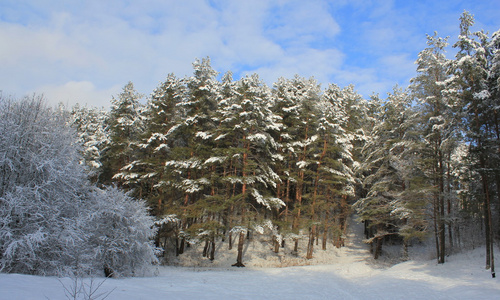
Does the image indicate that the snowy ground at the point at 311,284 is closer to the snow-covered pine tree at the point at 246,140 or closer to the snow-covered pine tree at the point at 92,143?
the snow-covered pine tree at the point at 246,140

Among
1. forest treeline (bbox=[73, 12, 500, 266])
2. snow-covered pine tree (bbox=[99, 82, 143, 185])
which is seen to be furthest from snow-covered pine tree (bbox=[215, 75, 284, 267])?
snow-covered pine tree (bbox=[99, 82, 143, 185])

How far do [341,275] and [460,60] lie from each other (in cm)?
1530

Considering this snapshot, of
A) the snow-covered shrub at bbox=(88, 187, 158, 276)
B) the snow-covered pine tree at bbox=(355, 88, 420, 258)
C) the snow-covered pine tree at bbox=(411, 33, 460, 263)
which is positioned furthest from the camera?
the snow-covered pine tree at bbox=(355, 88, 420, 258)

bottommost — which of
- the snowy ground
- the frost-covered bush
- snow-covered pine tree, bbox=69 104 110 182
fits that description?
the snowy ground

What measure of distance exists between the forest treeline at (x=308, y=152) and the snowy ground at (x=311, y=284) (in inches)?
94.1

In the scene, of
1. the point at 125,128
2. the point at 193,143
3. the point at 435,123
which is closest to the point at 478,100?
the point at 435,123

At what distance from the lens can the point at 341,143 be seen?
26109 mm

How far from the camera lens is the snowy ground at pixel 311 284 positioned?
8199 millimetres

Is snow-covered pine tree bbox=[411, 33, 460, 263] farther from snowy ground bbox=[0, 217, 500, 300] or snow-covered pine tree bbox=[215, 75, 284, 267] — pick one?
snow-covered pine tree bbox=[215, 75, 284, 267]

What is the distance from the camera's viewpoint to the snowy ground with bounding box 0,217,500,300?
8199 millimetres

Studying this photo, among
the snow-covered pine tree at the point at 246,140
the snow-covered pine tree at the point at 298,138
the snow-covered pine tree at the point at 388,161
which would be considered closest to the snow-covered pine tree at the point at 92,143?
the snow-covered pine tree at the point at 246,140

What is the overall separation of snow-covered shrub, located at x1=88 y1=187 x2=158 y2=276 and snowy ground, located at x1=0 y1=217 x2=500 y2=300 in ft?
5.46

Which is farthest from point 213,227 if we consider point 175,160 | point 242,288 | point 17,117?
point 17,117

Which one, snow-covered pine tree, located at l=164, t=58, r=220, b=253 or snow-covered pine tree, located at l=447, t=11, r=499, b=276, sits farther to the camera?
snow-covered pine tree, located at l=164, t=58, r=220, b=253
